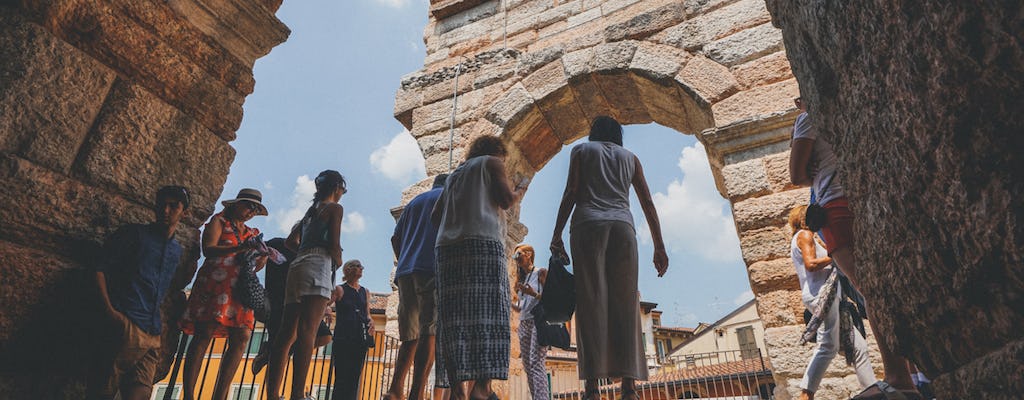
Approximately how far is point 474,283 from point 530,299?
185cm

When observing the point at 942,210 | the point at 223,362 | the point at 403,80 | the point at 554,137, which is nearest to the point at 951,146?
the point at 942,210

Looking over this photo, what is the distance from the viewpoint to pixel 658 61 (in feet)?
18.6

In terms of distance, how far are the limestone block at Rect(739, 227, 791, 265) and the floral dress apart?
12.0 ft

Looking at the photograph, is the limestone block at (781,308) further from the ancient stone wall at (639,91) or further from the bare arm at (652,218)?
the bare arm at (652,218)

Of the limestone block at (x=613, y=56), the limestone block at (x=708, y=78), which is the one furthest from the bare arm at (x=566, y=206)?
the limestone block at (x=613, y=56)

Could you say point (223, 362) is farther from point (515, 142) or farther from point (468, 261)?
point (515, 142)

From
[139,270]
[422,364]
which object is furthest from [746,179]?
[139,270]

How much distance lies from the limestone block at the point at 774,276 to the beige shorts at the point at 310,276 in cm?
320

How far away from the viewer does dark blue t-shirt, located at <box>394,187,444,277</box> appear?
10.2ft

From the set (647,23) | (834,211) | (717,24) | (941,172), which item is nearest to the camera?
(941,172)

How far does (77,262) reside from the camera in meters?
1.86

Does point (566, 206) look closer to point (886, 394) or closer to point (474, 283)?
point (474, 283)

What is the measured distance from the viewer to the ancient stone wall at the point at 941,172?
0.64 metres

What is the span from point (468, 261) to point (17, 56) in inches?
69.9
